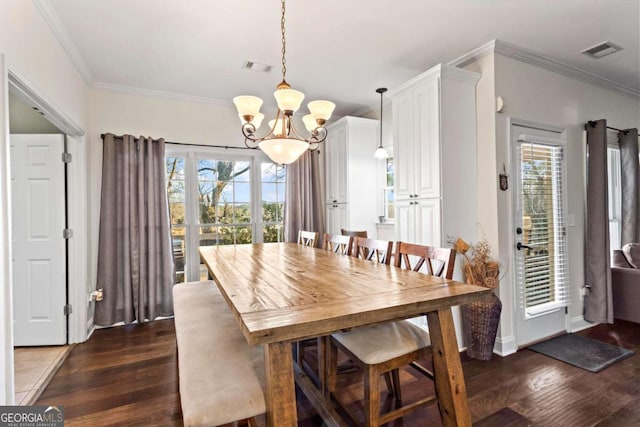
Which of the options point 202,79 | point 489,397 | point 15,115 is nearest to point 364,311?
point 489,397

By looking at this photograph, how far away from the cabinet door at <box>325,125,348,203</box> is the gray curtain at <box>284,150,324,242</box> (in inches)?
9.1

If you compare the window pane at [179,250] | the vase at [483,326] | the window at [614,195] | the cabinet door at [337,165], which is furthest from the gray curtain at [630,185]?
the window pane at [179,250]

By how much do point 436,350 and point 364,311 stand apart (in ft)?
2.02

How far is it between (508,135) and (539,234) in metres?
1.01

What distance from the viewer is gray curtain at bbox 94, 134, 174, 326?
337 centimetres

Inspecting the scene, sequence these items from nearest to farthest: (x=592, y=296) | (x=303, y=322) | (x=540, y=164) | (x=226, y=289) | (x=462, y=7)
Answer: (x=303, y=322) < (x=226, y=289) < (x=462, y=7) < (x=540, y=164) < (x=592, y=296)

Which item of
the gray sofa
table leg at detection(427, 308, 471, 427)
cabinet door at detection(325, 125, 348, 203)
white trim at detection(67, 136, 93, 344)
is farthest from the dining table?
the gray sofa

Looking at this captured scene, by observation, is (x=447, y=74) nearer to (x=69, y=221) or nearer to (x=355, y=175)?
(x=355, y=175)

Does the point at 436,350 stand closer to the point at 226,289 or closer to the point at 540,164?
the point at 226,289

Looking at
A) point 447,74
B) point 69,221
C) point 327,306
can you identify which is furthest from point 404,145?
point 69,221

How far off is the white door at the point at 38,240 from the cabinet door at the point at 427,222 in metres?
3.33

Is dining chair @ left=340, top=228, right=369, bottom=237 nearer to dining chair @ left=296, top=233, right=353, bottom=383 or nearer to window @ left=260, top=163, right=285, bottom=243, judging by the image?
dining chair @ left=296, top=233, right=353, bottom=383

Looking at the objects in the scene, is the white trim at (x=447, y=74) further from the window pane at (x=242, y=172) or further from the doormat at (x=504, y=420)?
the doormat at (x=504, y=420)

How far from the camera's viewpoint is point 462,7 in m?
2.21
